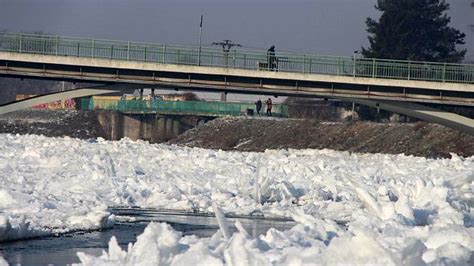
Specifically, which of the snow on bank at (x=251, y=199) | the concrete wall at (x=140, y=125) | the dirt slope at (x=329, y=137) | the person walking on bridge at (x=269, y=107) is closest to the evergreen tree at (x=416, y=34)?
the dirt slope at (x=329, y=137)

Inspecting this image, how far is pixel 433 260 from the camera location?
40.1ft

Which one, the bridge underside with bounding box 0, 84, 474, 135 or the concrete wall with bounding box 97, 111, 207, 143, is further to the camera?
the concrete wall with bounding box 97, 111, 207, 143

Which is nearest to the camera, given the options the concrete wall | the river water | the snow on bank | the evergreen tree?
the snow on bank

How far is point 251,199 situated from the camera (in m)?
29.5

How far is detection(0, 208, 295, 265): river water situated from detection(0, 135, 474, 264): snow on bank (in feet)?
1.53

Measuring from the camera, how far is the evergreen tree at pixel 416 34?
3285 inches

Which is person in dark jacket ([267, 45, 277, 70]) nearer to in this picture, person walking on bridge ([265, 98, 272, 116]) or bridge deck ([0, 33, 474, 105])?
bridge deck ([0, 33, 474, 105])

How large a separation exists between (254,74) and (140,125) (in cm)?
4687

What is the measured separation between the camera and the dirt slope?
238 ft

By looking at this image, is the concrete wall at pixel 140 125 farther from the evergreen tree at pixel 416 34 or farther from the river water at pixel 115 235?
the river water at pixel 115 235

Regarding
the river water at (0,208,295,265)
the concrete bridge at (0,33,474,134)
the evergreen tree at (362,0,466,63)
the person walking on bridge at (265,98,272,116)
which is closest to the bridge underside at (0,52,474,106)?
the concrete bridge at (0,33,474,134)

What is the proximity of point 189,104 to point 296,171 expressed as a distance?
68.3 metres

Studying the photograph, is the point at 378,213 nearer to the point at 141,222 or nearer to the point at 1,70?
Answer: the point at 141,222

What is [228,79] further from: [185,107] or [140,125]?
[140,125]
